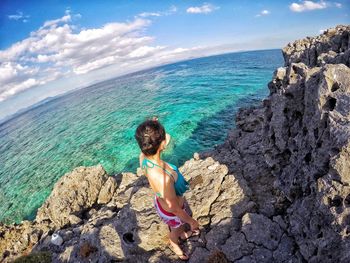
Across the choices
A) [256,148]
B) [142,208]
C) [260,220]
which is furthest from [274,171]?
[142,208]

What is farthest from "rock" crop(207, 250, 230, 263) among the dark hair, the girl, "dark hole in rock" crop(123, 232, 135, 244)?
the dark hair

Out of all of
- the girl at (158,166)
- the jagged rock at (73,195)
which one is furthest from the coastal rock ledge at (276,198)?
the jagged rock at (73,195)

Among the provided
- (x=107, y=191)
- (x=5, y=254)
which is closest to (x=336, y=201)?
(x=107, y=191)

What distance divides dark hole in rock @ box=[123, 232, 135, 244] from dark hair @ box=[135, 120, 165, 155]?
566 centimetres

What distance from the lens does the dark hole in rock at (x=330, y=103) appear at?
20.7 ft

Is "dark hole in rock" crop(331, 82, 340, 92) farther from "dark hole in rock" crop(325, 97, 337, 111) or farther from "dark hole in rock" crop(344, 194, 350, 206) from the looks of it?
"dark hole in rock" crop(344, 194, 350, 206)

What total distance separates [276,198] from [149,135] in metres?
5.94

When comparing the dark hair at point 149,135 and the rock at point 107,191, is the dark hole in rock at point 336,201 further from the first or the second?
the rock at point 107,191

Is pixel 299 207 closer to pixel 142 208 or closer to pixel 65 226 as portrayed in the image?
pixel 142 208

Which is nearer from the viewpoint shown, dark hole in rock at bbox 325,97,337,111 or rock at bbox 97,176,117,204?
dark hole in rock at bbox 325,97,337,111

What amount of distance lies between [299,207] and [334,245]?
1978 millimetres

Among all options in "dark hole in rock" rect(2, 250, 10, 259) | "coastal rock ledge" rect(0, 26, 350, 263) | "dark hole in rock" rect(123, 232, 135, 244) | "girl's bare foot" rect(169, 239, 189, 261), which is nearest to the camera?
"coastal rock ledge" rect(0, 26, 350, 263)

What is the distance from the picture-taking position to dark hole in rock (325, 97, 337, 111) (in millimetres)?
6320

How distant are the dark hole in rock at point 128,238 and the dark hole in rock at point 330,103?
8.07 metres
